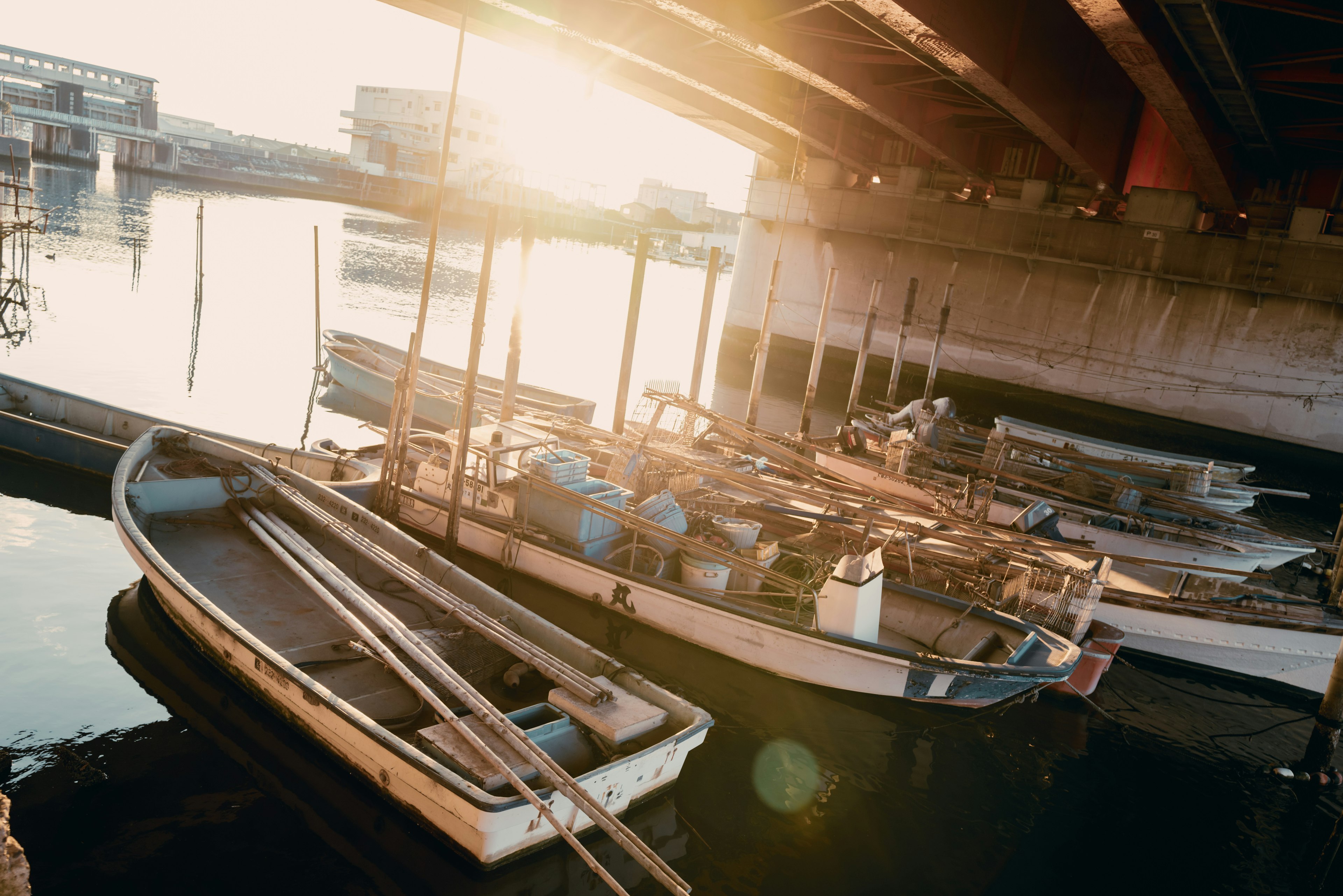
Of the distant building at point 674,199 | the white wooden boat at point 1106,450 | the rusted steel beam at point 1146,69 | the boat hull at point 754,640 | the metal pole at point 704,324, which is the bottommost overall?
the boat hull at point 754,640

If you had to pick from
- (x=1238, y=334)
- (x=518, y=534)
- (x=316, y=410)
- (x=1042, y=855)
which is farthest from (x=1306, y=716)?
(x=316, y=410)

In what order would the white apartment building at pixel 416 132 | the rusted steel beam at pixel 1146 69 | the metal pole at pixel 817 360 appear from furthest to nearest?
the white apartment building at pixel 416 132 → the metal pole at pixel 817 360 → the rusted steel beam at pixel 1146 69

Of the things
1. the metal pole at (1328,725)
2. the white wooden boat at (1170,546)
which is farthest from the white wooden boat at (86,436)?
the metal pole at (1328,725)

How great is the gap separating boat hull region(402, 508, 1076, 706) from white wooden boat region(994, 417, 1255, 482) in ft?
43.6

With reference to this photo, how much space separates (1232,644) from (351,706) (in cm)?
1420

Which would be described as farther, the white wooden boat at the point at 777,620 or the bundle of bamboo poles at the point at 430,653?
the white wooden boat at the point at 777,620

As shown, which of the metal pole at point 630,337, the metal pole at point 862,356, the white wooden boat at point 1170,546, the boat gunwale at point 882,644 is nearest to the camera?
the boat gunwale at point 882,644

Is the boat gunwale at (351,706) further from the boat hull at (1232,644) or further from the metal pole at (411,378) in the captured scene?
the boat hull at (1232,644)

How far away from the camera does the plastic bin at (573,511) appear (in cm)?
1222

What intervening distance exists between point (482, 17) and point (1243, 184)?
27615mm

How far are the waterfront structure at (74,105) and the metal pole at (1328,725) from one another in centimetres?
11140

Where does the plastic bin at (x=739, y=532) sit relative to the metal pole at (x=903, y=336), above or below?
below

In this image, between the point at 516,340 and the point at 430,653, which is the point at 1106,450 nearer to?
the point at 516,340

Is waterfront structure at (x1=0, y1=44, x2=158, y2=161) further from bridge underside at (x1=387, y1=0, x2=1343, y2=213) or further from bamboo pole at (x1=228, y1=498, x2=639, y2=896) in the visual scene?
bamboo pole at (x1=228, y1=498, x2=639, y2=896)
